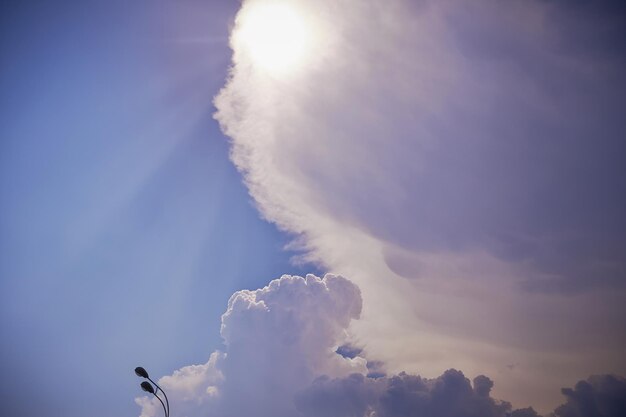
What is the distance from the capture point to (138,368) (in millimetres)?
18391

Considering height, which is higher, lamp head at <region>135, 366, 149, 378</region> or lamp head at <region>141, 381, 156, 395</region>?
lamp head at <region>135, 366, 149, 378</region>

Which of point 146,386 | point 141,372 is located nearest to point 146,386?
point 146,386

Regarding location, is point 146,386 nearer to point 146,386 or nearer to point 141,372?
point 146,386

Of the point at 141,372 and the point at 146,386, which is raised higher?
the point at 141,372

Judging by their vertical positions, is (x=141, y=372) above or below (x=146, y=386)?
above

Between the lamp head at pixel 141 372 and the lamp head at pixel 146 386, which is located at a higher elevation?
the lamp head at pixel 141 372

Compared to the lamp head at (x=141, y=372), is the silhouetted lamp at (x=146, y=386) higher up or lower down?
lower down

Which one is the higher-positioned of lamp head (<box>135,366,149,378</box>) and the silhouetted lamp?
lamp head (<box>135,366,149,378</box>)
